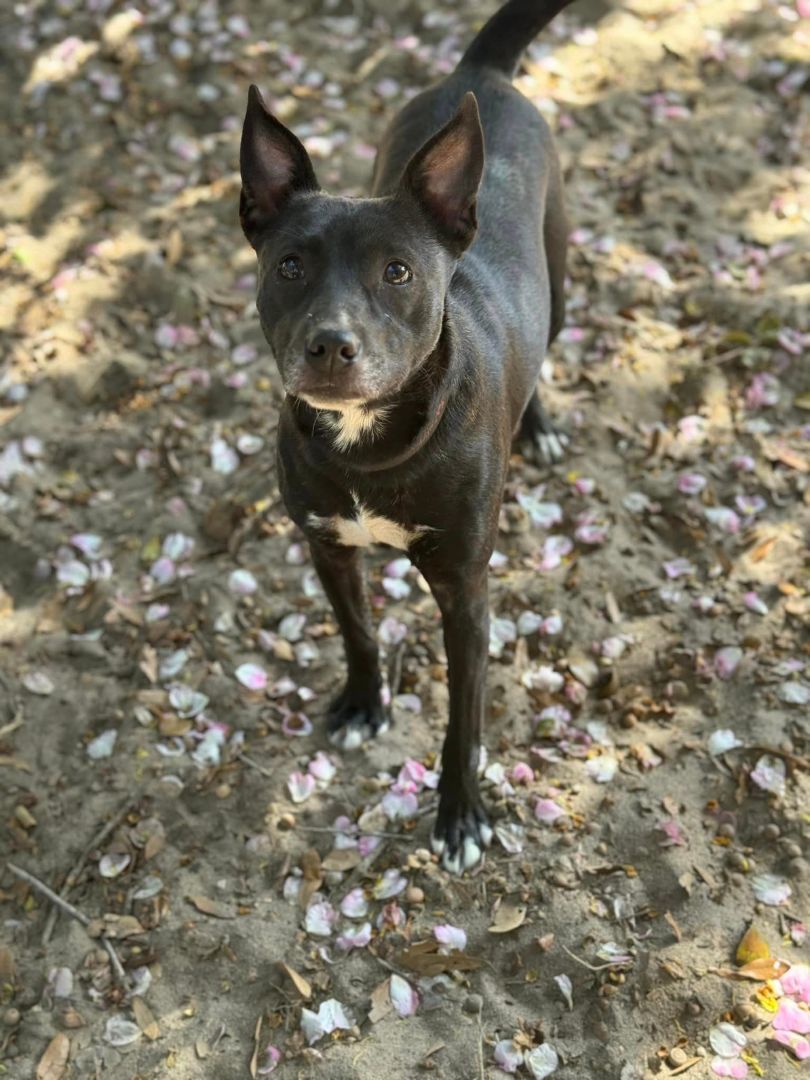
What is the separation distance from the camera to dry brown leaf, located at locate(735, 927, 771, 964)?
12.3ft

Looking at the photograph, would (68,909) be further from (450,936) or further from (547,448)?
(547,448)

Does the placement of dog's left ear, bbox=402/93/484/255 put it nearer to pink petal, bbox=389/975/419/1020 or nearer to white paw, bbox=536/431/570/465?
white paw, bbox=536/431/570/465

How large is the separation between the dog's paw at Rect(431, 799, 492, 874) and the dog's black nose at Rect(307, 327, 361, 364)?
198 centimetres

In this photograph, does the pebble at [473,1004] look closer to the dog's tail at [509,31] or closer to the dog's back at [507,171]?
the dog's back at [507,171]

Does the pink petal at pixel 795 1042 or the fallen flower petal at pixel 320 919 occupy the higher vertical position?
the pink petal at pixel 795 1042

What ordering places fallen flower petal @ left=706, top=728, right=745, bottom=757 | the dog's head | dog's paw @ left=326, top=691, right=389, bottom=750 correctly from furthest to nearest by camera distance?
dog's paw @ left=326, top=691, right=389, bottom=750 < fallen flower petal @ left=706, top=728, right=745, bottom=757 < the dog's head

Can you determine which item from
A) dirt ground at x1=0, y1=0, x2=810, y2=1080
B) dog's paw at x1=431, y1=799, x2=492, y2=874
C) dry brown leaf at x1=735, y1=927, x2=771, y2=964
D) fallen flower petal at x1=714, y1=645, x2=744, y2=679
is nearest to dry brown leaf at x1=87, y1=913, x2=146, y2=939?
dirt ground at x1=0, y1=0, x2=810, y2=1080

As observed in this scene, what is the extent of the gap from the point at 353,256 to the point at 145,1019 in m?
2.72

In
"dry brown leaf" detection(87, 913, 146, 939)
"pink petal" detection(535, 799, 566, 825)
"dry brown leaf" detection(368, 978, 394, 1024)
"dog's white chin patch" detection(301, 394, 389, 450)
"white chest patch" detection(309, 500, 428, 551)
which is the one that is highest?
"dog's white chin patch" detection(301, 394, 389, 450)

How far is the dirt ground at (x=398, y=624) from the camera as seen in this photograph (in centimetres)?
379

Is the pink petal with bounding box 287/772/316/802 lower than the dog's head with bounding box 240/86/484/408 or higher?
lower

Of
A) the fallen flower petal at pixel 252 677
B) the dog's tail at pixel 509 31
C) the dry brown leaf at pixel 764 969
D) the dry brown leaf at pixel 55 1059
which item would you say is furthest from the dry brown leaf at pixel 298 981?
the dog's tail at pixel 509 31

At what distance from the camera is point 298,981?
3.81 metres

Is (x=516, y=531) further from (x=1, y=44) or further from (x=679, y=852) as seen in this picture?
(x=1, y=44)
